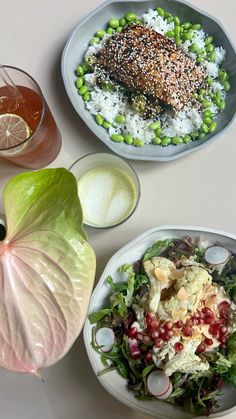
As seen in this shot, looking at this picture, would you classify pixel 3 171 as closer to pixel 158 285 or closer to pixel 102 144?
pixel 102 144

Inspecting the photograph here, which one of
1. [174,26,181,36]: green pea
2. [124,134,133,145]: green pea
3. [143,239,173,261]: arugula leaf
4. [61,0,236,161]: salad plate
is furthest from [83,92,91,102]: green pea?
[143,239,173,261]: arugula leaf

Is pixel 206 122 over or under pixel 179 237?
over

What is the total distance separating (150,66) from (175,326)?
539mm

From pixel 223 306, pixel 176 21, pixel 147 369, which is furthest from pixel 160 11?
pixel 147 369

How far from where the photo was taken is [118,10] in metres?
1.30

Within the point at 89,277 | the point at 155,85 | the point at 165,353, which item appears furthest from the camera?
the point at 155,85

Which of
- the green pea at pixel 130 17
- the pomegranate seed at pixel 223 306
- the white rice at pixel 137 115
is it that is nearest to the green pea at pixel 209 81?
the white rice at pixel 137 115

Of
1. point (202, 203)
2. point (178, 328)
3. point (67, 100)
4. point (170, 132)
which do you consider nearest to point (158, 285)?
point (178, 328)

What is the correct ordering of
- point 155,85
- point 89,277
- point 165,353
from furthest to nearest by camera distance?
point 155,85
point 165,353
point 89,277

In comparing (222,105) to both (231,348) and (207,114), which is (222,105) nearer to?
(207,114)

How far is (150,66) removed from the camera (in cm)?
125

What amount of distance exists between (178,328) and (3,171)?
0.51 meters

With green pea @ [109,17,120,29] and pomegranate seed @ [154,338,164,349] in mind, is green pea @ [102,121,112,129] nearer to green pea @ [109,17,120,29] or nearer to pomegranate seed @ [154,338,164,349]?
green pea @ [109,17,120,29]

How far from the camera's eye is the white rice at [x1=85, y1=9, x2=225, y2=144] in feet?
4.16
